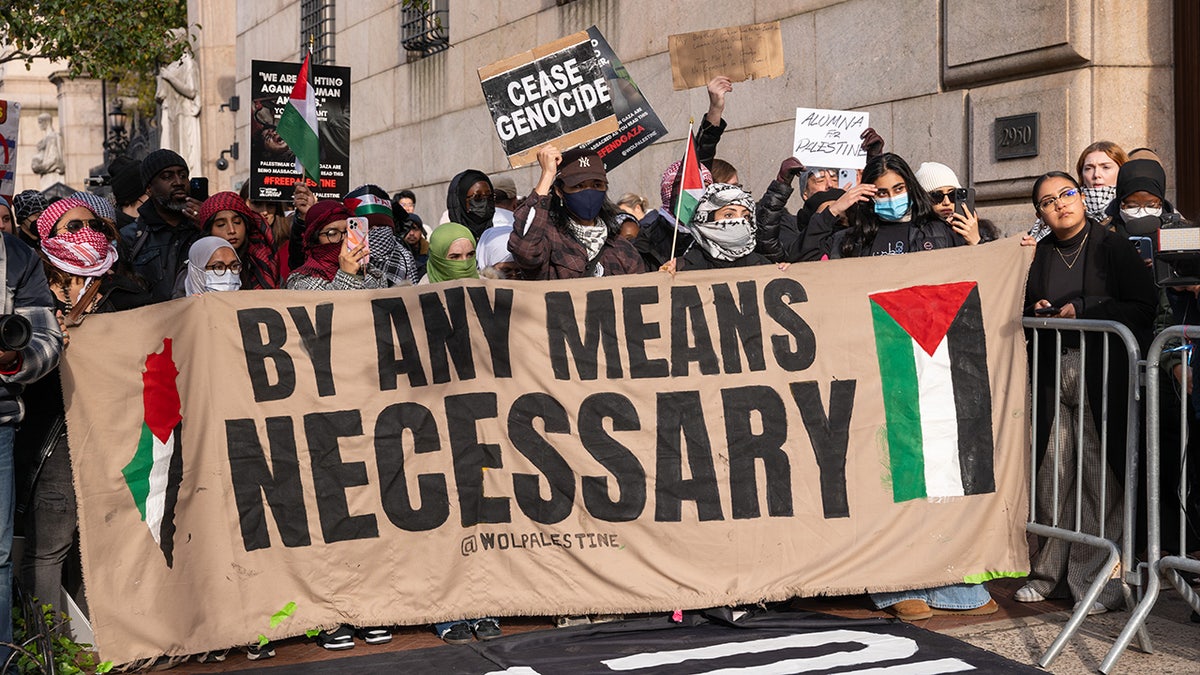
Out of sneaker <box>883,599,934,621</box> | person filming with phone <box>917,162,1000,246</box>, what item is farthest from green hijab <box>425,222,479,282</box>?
sneaker <box>883,599,934,621</box>

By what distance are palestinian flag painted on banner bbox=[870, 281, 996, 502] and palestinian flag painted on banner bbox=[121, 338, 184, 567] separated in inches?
119

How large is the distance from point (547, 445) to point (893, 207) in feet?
6.71

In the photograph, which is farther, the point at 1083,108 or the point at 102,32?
the point at 102,32

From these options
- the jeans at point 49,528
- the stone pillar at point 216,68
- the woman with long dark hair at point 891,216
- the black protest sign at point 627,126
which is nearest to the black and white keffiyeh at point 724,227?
the woman with long dark hair at point 891,216

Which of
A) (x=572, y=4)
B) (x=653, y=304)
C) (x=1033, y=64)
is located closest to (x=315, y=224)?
(x=653, y=304)

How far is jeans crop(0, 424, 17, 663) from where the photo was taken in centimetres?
509

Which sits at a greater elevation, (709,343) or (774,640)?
(709,343)

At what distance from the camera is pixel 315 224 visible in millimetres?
6883

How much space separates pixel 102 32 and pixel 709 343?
1818cm

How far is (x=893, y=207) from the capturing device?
22.1ft

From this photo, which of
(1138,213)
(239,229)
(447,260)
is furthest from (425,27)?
(1138,213)

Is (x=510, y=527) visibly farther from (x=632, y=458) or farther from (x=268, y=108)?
(x=268, y=108)

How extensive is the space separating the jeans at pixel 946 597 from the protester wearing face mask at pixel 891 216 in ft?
5.19

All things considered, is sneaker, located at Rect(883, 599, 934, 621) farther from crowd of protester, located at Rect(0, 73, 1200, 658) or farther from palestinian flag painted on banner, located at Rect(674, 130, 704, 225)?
palestinian flag painted on banner, located at Rect(674, 130, 704, 225)
